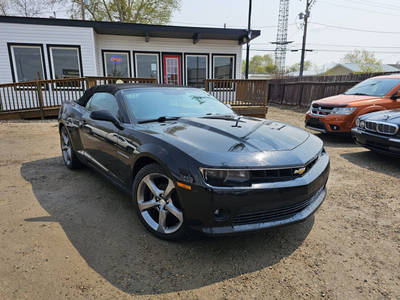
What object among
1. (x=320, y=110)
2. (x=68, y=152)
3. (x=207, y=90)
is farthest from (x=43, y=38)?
(x=320, y=110)

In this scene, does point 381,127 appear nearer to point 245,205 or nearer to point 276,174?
point 276,174

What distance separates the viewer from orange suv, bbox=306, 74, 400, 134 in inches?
257

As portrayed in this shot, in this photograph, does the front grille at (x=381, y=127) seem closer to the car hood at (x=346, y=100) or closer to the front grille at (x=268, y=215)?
the car hood at (x=346, y=100)

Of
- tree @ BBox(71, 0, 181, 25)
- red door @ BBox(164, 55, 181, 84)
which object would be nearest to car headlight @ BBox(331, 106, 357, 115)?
red door @ BBox(164, 55, 181, 84)

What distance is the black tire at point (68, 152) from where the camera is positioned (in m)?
4.32

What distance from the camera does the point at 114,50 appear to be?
12.4 metres

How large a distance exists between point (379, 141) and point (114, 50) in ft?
37.6

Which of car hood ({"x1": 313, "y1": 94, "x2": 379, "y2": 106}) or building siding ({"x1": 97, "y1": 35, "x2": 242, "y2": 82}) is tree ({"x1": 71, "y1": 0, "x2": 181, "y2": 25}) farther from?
car hood ({"x1": 313, "y1": 94, "x2": 379, "y2": 106})

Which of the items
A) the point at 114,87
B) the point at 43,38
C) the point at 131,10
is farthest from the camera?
the point at 131,10

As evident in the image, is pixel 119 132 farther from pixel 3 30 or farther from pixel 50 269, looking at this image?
pixel 3 30

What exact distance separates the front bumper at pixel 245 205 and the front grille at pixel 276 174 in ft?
0.12

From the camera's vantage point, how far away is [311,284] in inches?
76.7

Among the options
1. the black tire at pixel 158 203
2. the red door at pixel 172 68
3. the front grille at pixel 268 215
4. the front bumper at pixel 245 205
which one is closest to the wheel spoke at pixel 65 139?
the black tire at pixel 158 203

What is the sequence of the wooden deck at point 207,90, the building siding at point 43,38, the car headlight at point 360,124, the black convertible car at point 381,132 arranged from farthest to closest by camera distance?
the building siding at point 43,38, the wooden deck at point 207,90, the car headlight at point 360,124, the black convertible car at point 381,132
